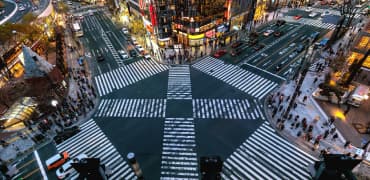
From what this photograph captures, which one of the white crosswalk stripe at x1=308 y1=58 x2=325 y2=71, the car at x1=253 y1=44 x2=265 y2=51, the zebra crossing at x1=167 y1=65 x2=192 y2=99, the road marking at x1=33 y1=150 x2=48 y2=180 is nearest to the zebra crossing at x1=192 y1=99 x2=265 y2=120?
the zebra crossing at x1=167 y1=65 x2=192 y2=99

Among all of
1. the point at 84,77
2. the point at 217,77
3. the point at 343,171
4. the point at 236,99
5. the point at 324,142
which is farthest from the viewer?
the point at 84,77

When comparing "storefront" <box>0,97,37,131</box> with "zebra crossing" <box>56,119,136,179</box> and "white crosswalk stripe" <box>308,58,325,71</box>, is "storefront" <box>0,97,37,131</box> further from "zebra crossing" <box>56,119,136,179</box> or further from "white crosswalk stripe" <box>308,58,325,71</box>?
"white crosswalk stripe" <box>308,58,325,71</box>

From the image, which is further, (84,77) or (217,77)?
(84,77)

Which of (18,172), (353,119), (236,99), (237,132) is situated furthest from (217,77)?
(18,172)

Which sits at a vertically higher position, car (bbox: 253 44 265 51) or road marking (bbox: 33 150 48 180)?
car (bbox: 253 44 265 51)

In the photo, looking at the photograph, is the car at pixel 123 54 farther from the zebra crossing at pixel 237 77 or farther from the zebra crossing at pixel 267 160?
the zebra crossing at pixel 267 160

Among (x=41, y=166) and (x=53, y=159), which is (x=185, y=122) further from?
(x=41, y=166)

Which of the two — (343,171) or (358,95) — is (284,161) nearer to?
(343,171)
